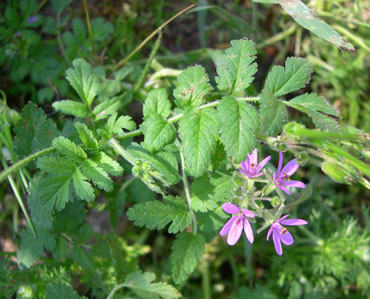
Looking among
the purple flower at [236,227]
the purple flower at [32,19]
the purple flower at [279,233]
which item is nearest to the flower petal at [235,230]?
the purple flower at [236,227]

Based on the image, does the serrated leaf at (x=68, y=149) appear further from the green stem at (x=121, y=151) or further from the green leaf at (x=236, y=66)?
the green leaf at (x=236, y=66)

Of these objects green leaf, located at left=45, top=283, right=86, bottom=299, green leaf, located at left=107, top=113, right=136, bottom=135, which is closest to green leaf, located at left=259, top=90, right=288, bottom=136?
green leaf, located at left=107, top=113, right=136, bottom=135

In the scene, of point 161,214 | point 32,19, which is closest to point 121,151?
point 161,214

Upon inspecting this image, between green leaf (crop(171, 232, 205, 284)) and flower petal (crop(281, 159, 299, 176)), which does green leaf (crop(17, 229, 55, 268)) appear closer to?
green leaf (crop(171, 232, 205, 284))

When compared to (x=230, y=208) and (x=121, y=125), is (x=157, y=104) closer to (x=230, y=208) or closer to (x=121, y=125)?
(x=121, y=125)

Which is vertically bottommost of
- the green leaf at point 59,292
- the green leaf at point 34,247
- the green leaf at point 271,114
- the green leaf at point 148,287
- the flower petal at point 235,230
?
the green leaf at point 148,287

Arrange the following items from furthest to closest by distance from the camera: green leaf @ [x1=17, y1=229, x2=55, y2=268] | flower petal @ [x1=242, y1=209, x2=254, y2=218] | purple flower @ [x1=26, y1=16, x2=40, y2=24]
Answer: purple flower @ [x1=26, y1=16, x2=40, y2=24] < green leaf @ [x1=17, y1=229, x2=55, y2=268] < flower petal @ [x1=242, y1=209, x2=254, y2=218]

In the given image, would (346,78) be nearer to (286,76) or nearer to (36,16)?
(286,76)
